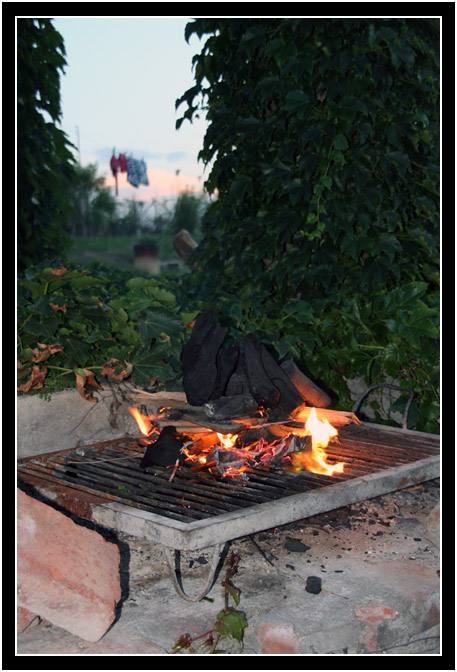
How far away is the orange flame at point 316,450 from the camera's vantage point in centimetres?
326

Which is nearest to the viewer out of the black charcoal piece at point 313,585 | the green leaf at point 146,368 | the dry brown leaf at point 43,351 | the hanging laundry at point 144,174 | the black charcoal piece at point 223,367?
the black charcoal piece at point 313,585

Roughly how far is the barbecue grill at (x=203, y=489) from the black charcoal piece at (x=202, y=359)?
39 cm

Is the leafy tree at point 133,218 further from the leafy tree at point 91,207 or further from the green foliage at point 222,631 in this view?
the green foliage at point 222,631

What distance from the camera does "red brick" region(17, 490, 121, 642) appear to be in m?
2.51

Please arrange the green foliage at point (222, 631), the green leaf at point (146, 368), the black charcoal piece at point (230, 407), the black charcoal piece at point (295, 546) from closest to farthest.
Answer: the green foliage at point (222, 631), the black charcoal piece at point (295, 546), the black charcoal piece at point (230, 407), the green leaf at point (146, 368)

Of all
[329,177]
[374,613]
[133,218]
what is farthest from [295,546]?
[133,218]

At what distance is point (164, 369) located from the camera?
4363 millimetres

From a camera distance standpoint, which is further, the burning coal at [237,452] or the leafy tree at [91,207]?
the leafy tree at [91,207]

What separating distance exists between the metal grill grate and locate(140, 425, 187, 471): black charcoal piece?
0.13ft

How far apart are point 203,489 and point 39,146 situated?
8.04 meters

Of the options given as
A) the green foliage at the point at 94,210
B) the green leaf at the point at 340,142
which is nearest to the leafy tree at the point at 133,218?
the green foliage at the point at 94,210

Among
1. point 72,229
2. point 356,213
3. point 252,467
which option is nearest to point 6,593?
point 252,467

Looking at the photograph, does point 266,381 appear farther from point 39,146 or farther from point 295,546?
point 39,146

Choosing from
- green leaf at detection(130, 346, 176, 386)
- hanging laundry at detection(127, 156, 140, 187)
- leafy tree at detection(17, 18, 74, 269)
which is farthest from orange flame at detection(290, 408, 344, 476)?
hanging laundry at detection(127, 156, 140, 187)
